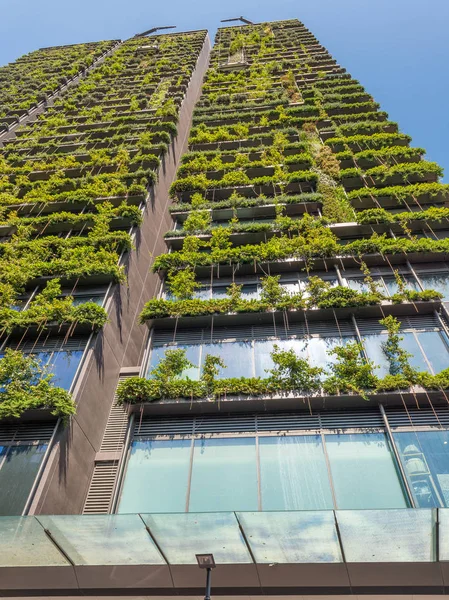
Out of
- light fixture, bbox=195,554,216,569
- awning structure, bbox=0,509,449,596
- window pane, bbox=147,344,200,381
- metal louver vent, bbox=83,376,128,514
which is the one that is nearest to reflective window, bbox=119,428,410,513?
metal louver vent, bbox=83,376,128,514

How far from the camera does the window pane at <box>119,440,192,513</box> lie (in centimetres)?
1197

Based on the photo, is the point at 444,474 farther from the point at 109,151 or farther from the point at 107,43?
the point at 107,43

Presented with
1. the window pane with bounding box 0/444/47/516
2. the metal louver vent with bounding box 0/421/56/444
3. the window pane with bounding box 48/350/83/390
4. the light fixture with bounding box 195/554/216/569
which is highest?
the window pane with bounding box 48/350/83/390

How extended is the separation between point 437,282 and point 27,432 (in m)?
15.9

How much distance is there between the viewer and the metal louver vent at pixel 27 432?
13094mm

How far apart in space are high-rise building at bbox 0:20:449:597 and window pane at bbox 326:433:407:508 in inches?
Answer: 2.1

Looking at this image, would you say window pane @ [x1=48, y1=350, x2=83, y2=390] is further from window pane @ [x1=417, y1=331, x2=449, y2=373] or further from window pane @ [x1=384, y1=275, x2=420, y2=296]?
window pane @ [x1=384, y1=275, x2=420, y2=296]

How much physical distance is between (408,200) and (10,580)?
871 inches

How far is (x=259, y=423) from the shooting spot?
45.0ft

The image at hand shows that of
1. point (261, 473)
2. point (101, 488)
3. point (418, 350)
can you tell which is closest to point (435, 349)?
point (418, 350)

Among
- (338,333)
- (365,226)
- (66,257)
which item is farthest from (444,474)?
(66,257)

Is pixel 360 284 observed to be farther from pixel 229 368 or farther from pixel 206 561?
pixel 206 561

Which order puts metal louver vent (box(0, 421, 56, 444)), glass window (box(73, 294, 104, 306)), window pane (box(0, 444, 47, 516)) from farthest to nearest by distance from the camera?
1. glass window (box(73, 294, 104, 306))
2. metal louver vent (box(0, 421, 56, 444))
3. window pane (box(0, 444, 47, 516))

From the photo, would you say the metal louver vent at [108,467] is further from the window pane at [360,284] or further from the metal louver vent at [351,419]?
the window pane at [360,284]
